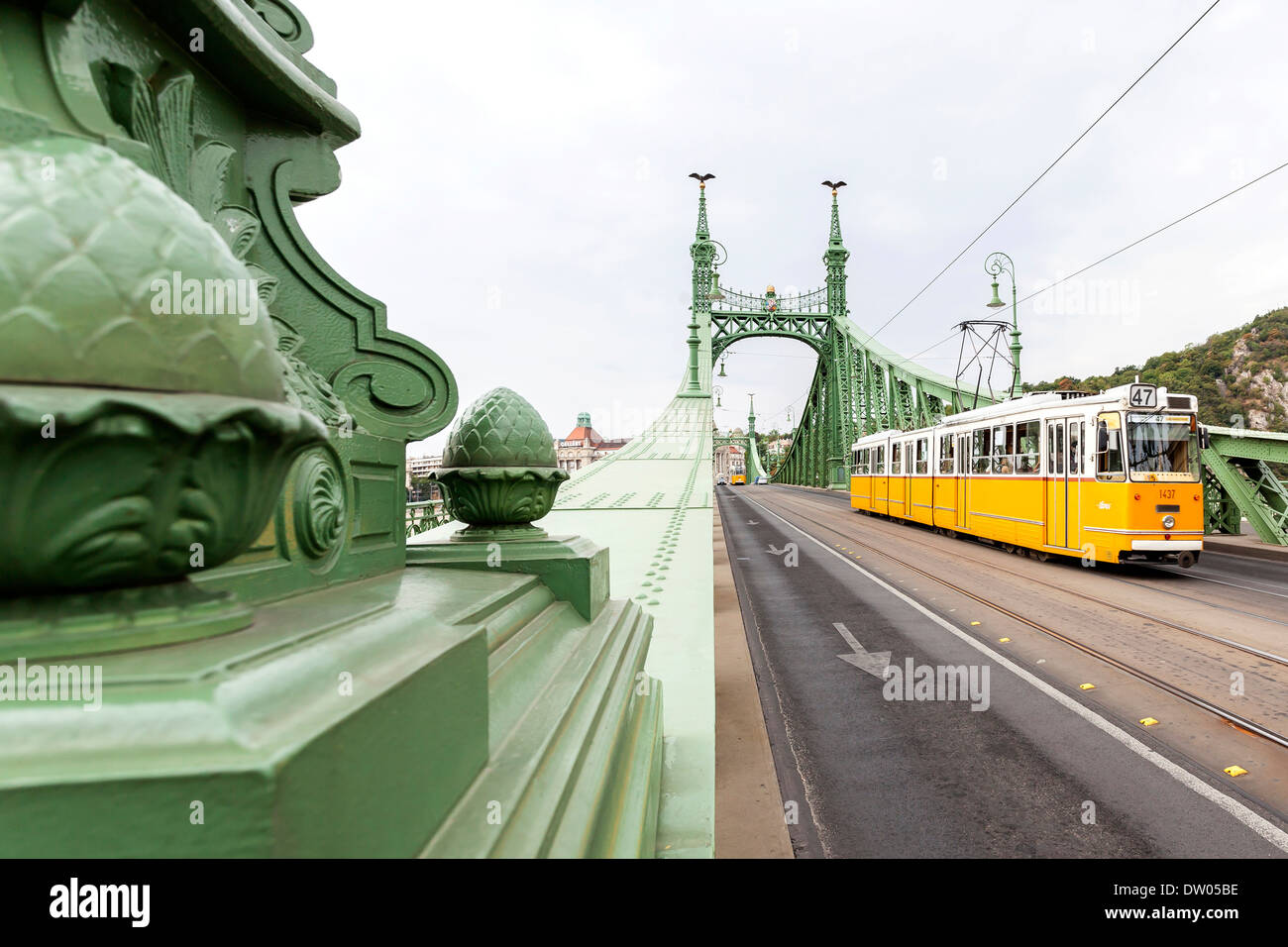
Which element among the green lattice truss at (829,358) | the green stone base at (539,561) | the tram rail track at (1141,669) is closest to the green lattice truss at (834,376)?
the green lattice truss at (829,358)

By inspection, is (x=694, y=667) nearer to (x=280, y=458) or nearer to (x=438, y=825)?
(x=438, y=825)

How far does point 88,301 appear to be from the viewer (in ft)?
2.25

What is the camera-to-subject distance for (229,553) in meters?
0.89

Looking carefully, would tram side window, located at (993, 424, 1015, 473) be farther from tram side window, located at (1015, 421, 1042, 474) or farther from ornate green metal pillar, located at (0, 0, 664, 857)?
ornate green metal pillar, located at (0, 0, 664, 857)

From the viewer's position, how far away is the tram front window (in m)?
8.96

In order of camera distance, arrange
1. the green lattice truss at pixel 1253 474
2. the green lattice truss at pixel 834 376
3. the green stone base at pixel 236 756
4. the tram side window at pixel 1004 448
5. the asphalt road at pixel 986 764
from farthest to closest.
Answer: the green lattice truss at pixel 834 376 → the tram side window at pixel 1004 448 → the green lattice truss at pixel 1253 474 → the asphalt road at pixel 986 764 → the green stone base at pixel 236 756

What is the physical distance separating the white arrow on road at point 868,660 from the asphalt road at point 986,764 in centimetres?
4

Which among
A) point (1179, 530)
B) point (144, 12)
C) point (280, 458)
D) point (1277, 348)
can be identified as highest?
point (1277, 348)

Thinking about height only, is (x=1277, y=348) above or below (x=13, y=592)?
above

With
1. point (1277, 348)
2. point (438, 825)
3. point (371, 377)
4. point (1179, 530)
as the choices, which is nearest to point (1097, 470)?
point (1179, 530)

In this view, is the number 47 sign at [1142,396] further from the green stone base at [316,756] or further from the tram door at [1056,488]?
the green stone base at [316,756]

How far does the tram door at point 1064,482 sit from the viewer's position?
9578 millimetres
